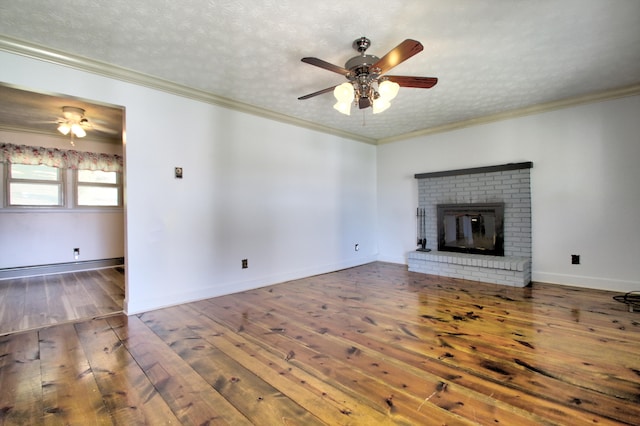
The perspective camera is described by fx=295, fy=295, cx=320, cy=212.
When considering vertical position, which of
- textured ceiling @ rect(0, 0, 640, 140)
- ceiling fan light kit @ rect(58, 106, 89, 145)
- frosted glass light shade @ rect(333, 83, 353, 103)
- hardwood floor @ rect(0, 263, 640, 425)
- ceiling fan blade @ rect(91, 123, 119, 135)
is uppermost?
ceiling fan blade @ rect(91, 123, 119, 135)

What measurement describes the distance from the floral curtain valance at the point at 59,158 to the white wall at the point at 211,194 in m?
3.34

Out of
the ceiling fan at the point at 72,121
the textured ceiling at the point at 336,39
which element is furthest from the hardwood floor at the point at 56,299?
the textured ceiling at the point at 336,39

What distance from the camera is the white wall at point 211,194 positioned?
2.99 meters

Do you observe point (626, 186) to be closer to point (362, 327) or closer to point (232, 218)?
point (362, 327)

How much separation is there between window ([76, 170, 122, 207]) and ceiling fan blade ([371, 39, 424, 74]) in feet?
19.1

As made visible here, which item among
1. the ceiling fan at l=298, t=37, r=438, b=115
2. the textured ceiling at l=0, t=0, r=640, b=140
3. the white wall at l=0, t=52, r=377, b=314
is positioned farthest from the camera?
the white wall at l=0, t=52, r=377, b=314

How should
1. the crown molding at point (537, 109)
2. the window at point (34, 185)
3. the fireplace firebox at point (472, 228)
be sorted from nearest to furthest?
the crown molding at point (537, 109)
the fireplace firebox at point (472, 228)
the window at point (34, 185)

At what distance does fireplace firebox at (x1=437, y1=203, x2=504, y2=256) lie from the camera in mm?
4402

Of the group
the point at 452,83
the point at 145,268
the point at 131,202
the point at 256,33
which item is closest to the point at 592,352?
the point at 452,83

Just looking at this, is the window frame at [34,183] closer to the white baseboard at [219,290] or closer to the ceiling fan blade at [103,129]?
the ceiling fan blade at [103,129]

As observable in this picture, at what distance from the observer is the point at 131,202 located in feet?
9.82

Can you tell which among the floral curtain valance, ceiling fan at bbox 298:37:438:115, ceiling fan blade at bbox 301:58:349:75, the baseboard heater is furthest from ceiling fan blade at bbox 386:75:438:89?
the baseboard heater

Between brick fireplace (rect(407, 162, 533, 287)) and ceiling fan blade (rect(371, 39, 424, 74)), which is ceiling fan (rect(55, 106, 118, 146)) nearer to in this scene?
ceiling fan blade (rect(371, 39, 424, 74))

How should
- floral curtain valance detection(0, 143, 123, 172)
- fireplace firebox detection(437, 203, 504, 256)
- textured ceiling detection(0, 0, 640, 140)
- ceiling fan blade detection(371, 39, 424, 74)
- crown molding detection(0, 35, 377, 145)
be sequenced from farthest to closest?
floral curtain valance detection(0, 143, 123, 172), fireplace firebox detection(437, 203, 504, 256), crown molding detection(0, 35, 377, 145), textured ceiling detection(0, 0, 640, 140), ceiling fan blade detection(371, 39, 424, 74)
